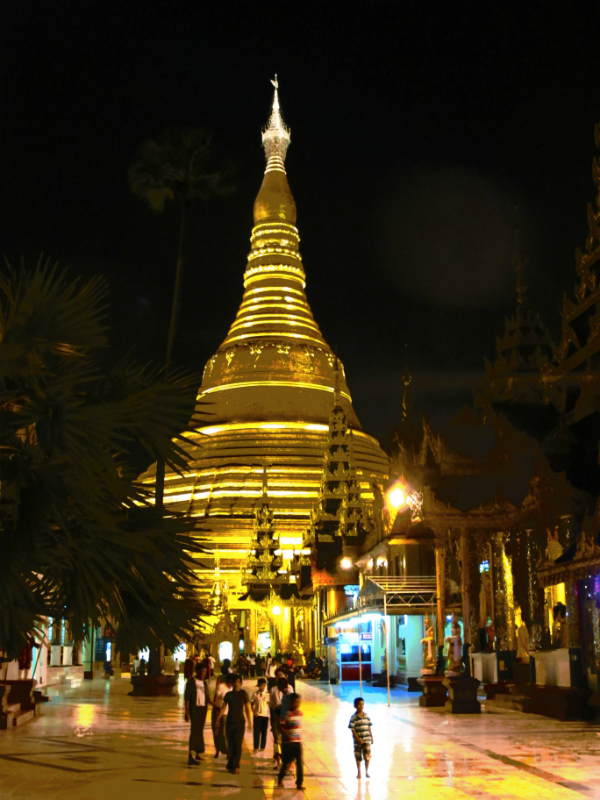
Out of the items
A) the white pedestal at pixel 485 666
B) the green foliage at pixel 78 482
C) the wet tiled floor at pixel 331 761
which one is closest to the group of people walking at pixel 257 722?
Result: the wet tiled floor at pixel 331 761

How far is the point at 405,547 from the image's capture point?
34844 mm

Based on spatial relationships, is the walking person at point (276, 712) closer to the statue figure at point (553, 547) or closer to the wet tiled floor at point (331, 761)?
the wet tiled floor at point (331, 761)

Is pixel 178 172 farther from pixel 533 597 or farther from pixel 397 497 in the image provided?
pixel 533 597

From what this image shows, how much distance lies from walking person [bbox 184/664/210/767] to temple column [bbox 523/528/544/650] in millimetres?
10506

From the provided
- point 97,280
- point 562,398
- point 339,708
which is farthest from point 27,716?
point 97,280

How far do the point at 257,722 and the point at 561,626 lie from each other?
834 cm

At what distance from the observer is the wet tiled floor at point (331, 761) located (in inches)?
423

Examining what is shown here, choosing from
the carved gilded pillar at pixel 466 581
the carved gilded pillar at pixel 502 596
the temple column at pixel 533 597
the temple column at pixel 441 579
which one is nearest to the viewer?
the temple column at pixel 533 597

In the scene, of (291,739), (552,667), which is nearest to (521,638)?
(552,667)

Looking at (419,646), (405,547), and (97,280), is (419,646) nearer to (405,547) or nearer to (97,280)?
(405,547)

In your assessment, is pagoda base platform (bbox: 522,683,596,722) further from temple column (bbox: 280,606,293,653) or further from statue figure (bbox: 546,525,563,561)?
temple column (bbox: 280,606,293,653)

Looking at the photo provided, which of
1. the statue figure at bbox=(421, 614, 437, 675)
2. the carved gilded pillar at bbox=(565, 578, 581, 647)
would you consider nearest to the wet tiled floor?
the carved gilded pillar at bbox=(565, 578, 581, 647)

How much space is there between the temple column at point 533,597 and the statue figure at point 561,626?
154 centimetres

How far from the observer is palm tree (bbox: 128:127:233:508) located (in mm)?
34000
